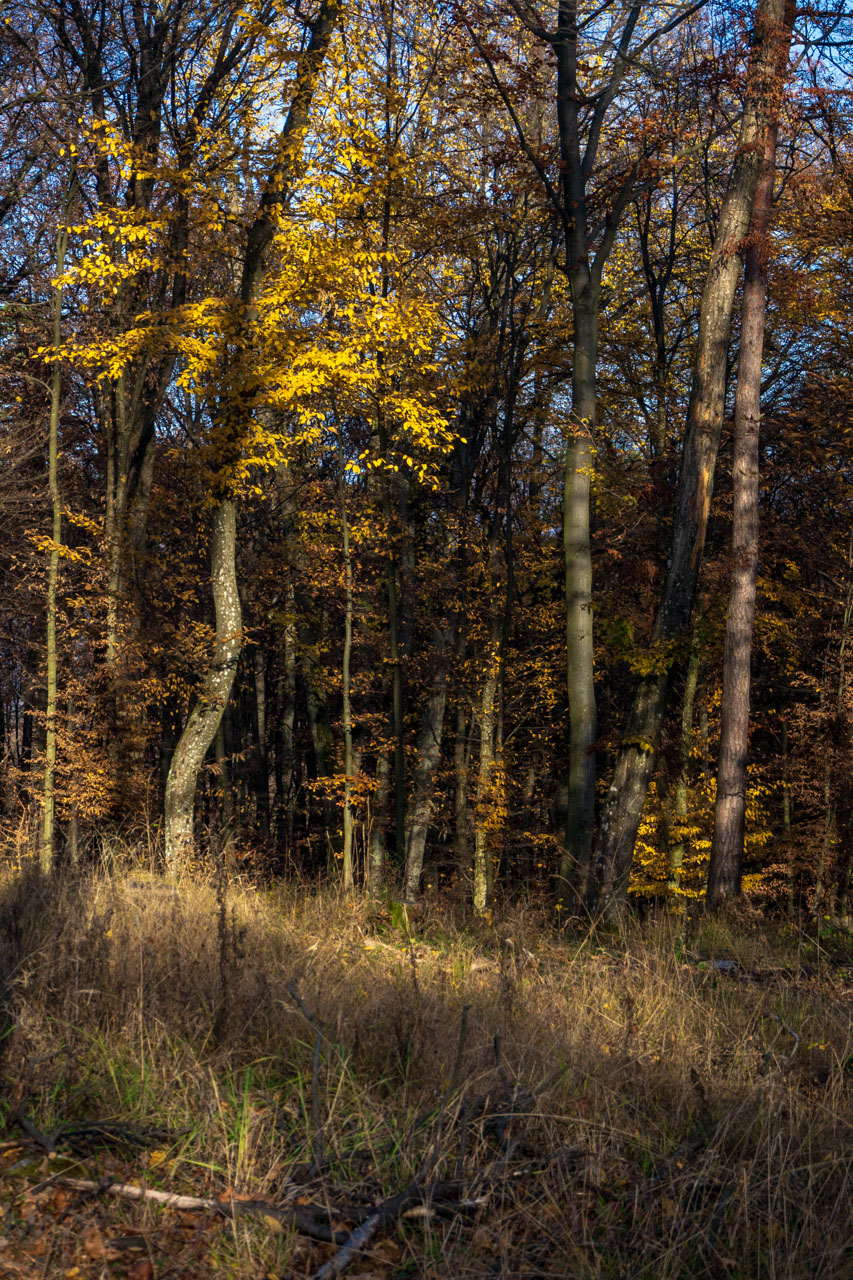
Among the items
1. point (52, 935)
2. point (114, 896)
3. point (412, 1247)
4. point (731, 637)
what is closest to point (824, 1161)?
point (412, 1247)

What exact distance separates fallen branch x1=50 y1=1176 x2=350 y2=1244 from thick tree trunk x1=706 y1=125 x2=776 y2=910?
10124 millimetres

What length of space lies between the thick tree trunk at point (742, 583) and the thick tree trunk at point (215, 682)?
6516mm

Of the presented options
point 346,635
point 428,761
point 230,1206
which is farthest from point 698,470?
point 230,1206

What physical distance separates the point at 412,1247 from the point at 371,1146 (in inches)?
19.3

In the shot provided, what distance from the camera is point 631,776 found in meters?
11.2

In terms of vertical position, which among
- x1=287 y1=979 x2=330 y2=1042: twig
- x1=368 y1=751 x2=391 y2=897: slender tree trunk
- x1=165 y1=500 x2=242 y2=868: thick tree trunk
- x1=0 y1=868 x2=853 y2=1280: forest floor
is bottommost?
x1=368 y1=751 x2=391 y2=897: slender tree trunk

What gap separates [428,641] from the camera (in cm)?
2241

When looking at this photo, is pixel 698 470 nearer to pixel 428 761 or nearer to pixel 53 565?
pixel 53 565

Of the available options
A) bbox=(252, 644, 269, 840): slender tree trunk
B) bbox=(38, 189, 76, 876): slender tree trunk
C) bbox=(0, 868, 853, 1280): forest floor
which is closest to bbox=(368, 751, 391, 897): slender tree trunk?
bbox=(252, 644, 269, 840): slender tree trunk

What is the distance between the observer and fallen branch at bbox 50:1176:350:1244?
3.37 metres

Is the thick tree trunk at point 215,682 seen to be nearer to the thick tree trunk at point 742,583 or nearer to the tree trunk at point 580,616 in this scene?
the tree trunk at point 580,616

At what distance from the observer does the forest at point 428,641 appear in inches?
151

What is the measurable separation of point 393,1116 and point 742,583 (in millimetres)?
10342

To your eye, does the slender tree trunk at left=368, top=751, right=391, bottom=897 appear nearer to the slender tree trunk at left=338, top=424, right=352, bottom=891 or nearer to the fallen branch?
the slender tree trunk at left=338, top=424, right=352, bottom=891
